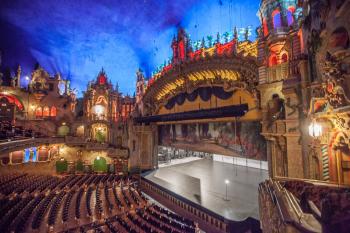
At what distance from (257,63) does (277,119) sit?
11.9 ft

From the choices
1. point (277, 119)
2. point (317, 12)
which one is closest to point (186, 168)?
point (277, 119)

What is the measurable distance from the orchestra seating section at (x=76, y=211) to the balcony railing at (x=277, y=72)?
917cm

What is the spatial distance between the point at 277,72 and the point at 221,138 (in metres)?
6.55

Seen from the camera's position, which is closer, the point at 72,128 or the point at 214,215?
the point at 214,215

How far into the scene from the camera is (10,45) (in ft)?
90.0

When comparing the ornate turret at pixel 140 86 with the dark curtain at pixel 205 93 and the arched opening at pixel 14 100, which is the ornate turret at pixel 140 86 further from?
the arched opening at pixel 14 100

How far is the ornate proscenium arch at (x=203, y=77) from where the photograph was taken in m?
11.8

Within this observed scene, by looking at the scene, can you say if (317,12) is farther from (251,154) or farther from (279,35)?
(251,154)

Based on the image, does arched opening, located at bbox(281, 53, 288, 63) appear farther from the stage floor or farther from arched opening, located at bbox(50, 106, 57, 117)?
arched opening, located at bbox(50, 106, 57, 117)

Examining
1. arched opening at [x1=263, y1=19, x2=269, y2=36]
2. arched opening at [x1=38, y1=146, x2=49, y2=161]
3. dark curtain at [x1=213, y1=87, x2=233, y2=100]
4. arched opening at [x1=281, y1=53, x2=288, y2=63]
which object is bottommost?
arched opening at [x1=38, y1=146, x2=49, y2=161]

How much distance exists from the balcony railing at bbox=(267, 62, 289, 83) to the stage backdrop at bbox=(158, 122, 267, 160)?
3.25 meters

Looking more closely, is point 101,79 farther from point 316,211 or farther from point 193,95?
point 316,211

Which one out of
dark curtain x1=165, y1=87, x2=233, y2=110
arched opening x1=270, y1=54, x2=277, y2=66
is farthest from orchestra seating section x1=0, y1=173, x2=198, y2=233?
arched opening x1=270, y1=54, x2=277, y2=66

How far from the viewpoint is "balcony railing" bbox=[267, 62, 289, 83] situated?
29.2 ft
